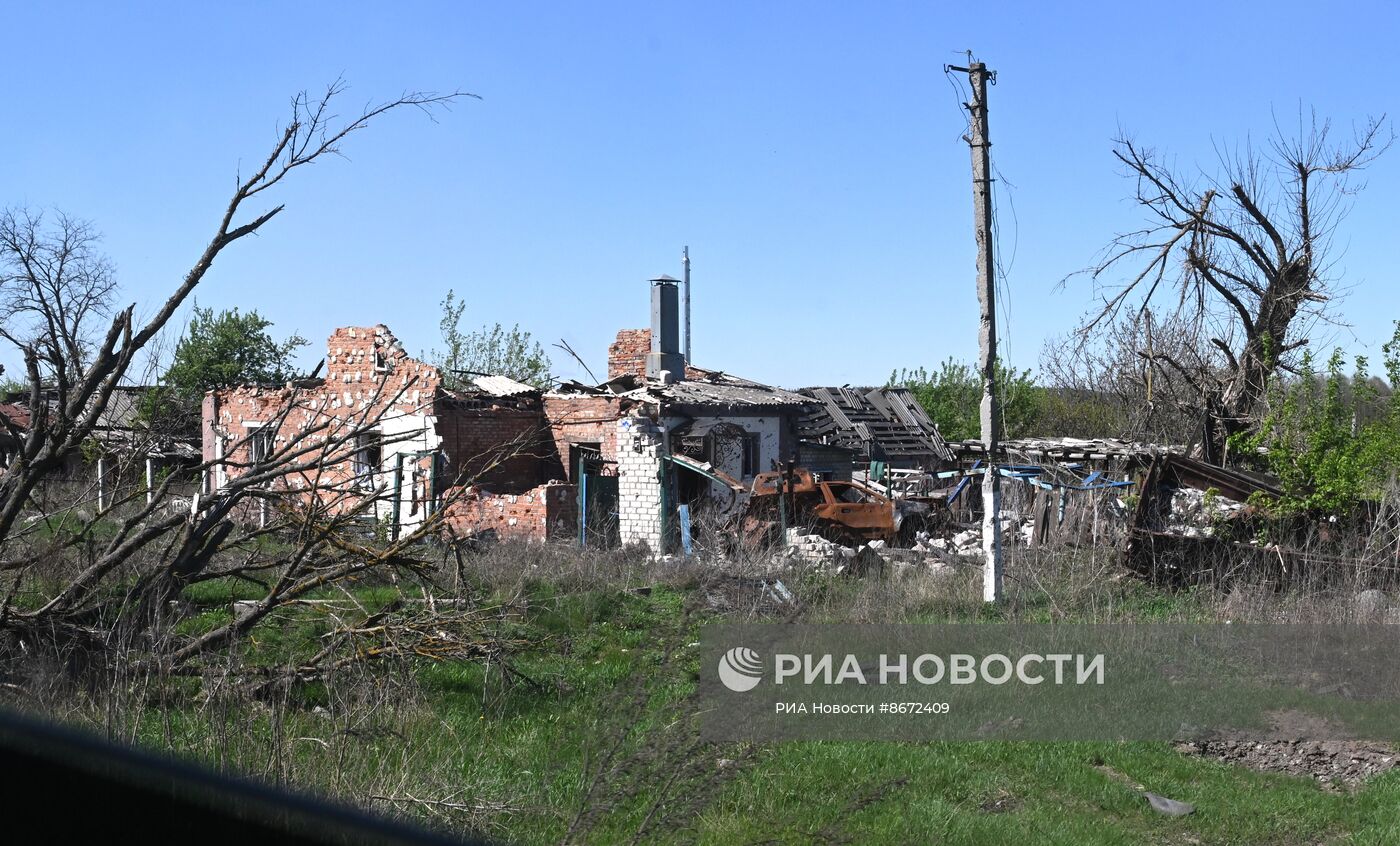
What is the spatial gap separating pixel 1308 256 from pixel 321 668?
18779 millimetres

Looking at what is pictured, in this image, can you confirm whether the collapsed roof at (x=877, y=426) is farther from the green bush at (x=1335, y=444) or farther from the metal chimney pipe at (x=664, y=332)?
the green bush at (x=1335, y=444)

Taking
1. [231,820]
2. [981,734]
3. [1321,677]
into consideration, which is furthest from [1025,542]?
[231,820]

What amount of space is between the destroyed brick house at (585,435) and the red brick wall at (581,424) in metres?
0.03

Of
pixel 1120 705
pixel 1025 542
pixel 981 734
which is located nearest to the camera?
pixel 981 734

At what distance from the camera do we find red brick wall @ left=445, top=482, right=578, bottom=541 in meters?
19.3

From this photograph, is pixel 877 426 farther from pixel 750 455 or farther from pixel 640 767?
pixel 640 767

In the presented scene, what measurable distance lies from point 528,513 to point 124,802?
18348mm

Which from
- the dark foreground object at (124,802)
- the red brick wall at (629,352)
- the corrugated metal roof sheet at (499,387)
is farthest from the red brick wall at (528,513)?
the dark foreground object at (124,802)

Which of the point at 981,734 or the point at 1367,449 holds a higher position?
the point at 1367,449

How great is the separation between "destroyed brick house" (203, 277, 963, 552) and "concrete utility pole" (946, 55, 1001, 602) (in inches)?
223

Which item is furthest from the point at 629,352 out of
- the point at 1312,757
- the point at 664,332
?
the point at 1312,757

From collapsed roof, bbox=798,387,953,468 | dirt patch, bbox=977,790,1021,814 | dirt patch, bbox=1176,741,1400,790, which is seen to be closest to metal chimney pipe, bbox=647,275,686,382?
collapsed roof, bbox=798,387,953,468

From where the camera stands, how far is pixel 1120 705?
8344 mm

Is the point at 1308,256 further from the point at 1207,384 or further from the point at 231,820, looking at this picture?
the point at 231,820
